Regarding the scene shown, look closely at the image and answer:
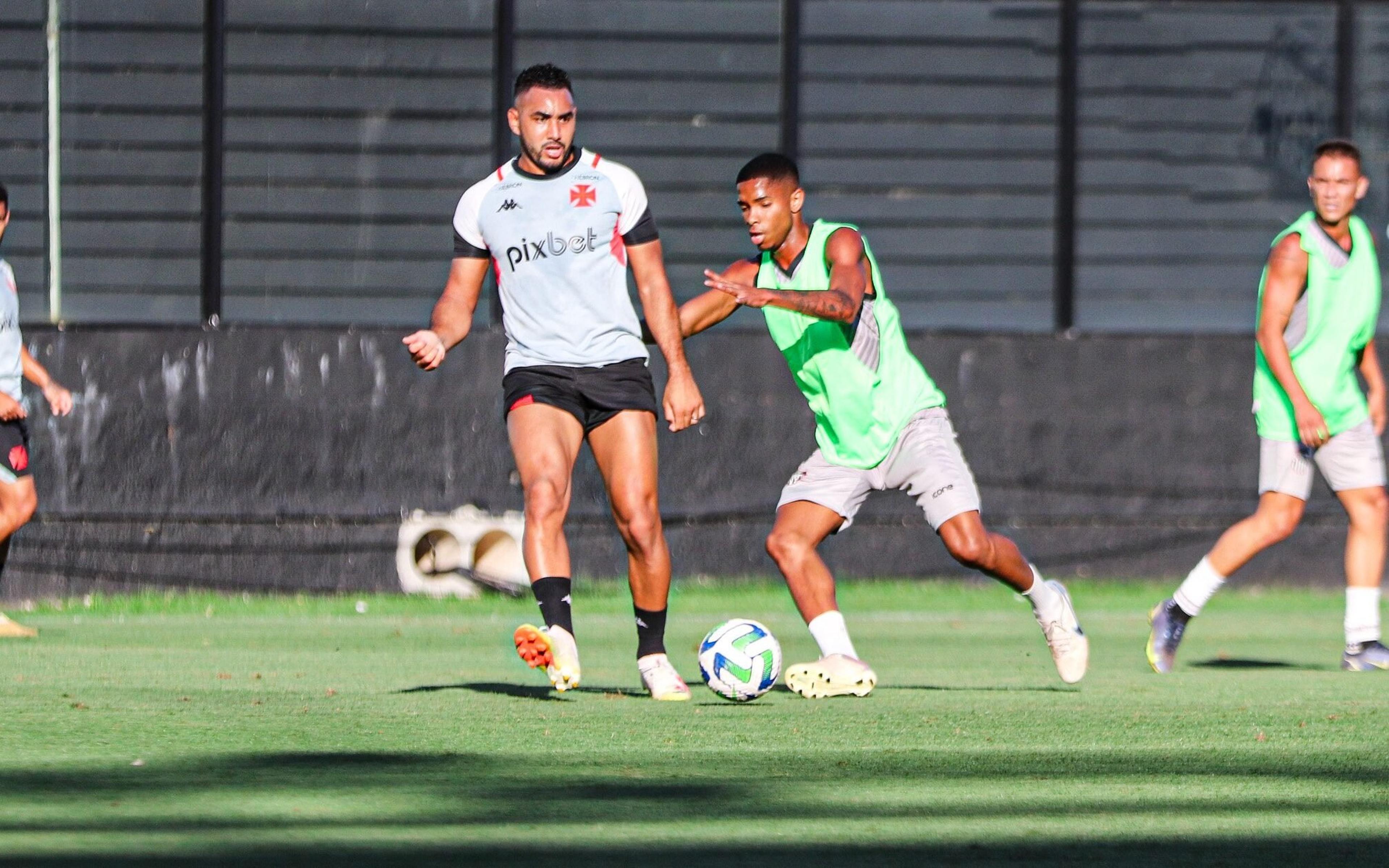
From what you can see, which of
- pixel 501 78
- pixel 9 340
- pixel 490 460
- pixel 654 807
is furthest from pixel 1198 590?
pixel 501 78

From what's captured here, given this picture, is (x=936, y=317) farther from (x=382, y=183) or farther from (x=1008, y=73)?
(x=382, y=183)

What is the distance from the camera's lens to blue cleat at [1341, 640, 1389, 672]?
8680 millimetres

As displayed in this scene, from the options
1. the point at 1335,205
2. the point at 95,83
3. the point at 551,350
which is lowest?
the point at 551,350

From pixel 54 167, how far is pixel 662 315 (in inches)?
295

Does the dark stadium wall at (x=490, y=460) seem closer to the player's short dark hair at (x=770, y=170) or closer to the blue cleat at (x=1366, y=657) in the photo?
the blue cleat at (x=1366, y=657)

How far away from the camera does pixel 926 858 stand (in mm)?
4297

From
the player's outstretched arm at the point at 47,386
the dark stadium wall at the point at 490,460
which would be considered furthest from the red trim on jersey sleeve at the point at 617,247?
the dark stadium wall at the point at 490,460

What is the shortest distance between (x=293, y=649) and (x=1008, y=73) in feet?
23.0

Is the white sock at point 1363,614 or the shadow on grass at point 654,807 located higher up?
the white sock at point 1363,614

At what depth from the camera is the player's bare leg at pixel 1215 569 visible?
866cm

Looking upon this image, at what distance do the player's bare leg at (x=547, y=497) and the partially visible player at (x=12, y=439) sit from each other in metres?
3.68

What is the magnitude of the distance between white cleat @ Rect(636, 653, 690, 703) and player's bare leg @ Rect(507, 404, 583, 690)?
0.43 m

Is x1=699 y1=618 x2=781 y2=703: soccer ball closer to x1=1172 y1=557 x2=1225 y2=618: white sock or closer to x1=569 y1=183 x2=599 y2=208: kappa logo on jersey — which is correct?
x1=569 y1=183 x2=599 y2=208: kappa logo on jersey

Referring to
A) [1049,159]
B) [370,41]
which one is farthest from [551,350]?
[1049,159]
